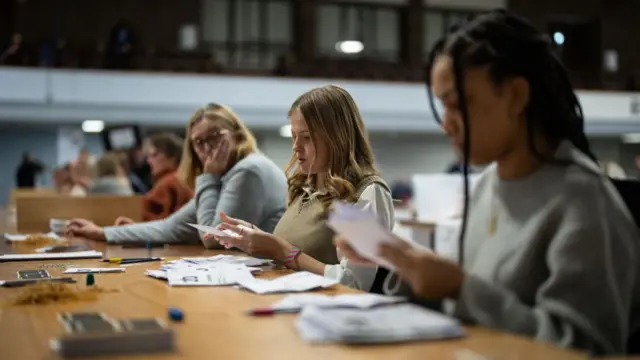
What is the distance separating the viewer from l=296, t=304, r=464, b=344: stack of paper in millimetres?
1366

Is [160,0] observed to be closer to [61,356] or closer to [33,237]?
[33,237]

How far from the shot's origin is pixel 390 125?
14703 mm

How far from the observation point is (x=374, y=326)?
1.39 metres

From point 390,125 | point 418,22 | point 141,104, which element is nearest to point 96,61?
point 141,104

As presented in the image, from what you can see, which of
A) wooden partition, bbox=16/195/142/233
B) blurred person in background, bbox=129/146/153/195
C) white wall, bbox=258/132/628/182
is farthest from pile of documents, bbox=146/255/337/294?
white wall, bbox=258/132/628/182

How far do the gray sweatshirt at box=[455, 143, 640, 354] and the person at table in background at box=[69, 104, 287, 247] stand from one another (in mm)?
1665

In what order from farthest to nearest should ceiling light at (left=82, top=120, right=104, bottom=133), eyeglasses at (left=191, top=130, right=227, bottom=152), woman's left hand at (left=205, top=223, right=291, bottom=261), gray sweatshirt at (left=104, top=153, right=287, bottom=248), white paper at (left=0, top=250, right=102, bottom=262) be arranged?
ceiling light at (left=82, top=120, right=104, bottom=133) → eyeglasses at (left=191, top=130, right=227, bottom=152) → gray sweatshirt at (left=104, top=153, right=287, bottom=248) → white paper at (left=0, top=250, right=102, bottom=262) → woman's left hand at (left=205, top=223, right=291, bottom=261)

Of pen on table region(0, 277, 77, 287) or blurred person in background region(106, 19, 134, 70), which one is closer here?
pen on table region(0, 277, 77, 287)

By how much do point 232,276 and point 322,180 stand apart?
23.3 inches

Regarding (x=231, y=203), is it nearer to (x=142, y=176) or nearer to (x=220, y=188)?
(x=220, y=188)

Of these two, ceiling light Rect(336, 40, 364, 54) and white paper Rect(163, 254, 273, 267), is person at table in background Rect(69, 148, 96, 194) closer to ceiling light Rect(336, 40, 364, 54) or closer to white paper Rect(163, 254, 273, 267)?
white paper Rect(163, 254, 273, 267)

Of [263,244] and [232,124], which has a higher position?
[232,124]

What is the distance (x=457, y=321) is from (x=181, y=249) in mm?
1950

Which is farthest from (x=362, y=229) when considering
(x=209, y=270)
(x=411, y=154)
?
(x=411, y=154)
